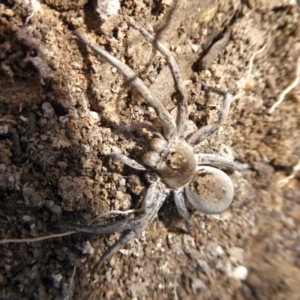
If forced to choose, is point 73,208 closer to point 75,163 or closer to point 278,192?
point 75,163

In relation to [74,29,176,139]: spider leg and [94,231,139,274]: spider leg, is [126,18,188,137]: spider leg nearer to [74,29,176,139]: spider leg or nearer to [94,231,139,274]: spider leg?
[74,29,176,139]: spider leg

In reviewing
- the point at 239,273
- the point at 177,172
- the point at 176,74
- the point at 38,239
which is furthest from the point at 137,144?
the point at 239,273

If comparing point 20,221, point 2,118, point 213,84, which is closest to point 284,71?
point 213,84

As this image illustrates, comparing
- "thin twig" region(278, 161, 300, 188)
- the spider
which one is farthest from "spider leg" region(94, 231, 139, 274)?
"thin twig" region(278, 161, 300, 188)

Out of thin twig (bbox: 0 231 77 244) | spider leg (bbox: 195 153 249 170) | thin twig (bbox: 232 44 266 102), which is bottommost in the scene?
thin twig (bbox: 0 231 77 244)

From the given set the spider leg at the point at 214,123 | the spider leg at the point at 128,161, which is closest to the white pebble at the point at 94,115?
the spider leg at the point at 128,161

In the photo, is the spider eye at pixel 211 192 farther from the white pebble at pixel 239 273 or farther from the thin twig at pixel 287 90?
the thin twig at pixel 287 90
